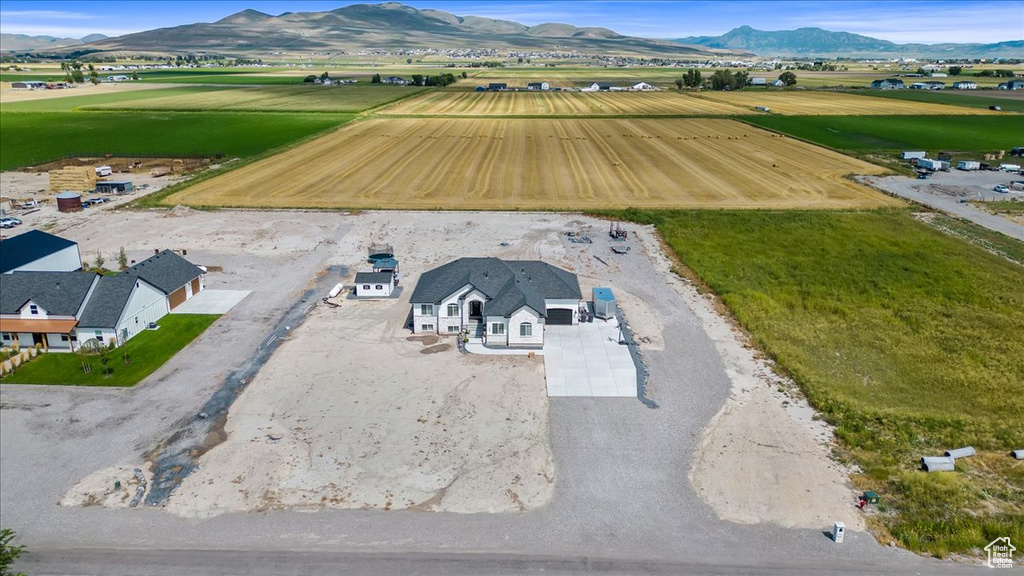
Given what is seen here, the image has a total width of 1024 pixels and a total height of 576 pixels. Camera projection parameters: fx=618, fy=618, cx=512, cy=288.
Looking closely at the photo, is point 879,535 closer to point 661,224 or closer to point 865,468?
point 865,468

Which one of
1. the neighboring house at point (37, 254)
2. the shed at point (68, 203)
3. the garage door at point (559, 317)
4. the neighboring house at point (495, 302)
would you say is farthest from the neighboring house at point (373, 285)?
the shed at point (68, 203)

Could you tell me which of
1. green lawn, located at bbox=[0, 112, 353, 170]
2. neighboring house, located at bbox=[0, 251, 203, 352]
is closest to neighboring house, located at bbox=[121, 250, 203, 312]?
neighboring house, located at bbox=[0, 251, 203, 352]

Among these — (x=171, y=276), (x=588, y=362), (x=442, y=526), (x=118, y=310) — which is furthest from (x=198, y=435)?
(x=588, y=362)

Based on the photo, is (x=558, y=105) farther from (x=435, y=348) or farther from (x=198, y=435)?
(x=198, y=435)

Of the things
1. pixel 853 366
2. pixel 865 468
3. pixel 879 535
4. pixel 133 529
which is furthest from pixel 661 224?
pixel 133 529

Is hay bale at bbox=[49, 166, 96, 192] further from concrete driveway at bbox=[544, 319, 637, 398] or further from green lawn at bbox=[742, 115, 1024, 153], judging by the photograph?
green lawn at bbox=[742, 115, 1024, 153]
